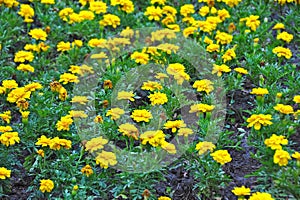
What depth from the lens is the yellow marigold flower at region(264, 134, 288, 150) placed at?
4109 mm

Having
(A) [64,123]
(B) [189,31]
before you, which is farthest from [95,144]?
(B) [189,31]

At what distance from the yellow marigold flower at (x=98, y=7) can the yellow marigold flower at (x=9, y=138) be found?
1986mm

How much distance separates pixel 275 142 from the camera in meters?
4.12

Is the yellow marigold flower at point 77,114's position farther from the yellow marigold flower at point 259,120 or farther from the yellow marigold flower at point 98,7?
the yellow marigold flower at point 98,7

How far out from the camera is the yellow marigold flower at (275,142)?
411 cm

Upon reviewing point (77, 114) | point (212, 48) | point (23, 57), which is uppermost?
point (212, 48)

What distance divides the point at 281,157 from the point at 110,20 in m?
2.61

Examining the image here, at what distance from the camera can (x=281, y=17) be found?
19.7ft

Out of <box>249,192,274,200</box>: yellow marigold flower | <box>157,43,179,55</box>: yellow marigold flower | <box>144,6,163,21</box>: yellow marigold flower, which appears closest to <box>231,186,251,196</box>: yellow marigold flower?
<box>249,192,274,200</box>: yellow marigold flower

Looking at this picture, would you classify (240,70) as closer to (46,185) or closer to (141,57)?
(141,57)

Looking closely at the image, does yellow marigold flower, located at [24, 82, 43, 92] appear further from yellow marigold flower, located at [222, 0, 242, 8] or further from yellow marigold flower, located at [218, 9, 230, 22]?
yellow marigold flower, located at [222, 0, 242, 8]

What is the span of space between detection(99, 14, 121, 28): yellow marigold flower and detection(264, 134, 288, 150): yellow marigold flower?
2382 millimetres

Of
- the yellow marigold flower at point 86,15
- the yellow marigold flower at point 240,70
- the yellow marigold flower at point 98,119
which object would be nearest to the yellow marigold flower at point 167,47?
the yellow marigold flower at point 240,70

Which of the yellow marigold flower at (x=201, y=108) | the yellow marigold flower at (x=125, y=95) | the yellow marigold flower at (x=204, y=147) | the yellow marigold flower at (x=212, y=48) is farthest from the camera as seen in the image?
the yellow marigold flower at (x=212, y=48)
